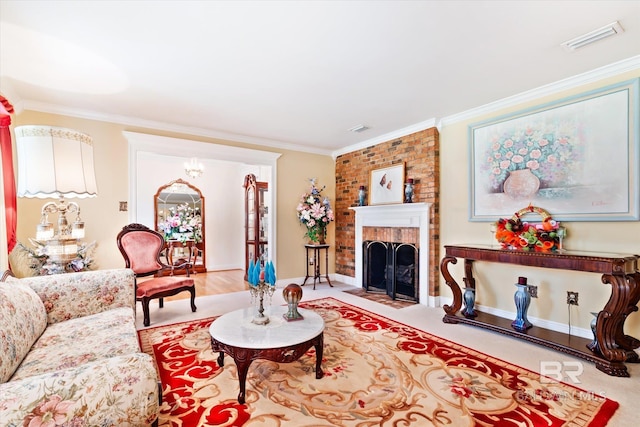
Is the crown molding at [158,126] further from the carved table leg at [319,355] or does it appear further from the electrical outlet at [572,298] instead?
the electrical outlet at [572,298]

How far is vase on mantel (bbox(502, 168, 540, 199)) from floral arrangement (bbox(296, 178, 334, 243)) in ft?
9.02

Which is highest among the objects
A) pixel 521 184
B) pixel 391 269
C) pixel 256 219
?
pixel 521 184

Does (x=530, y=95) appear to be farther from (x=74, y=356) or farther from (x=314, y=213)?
(x=74, y=356)

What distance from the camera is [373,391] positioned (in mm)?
2016

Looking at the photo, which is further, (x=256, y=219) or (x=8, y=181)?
(x=256, y=219)

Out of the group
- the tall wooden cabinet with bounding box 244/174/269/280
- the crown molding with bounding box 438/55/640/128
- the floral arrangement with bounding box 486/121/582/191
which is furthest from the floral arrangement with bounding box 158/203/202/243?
the floral arrangement with bounding box 486/121/582/191

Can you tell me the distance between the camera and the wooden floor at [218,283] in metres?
4.86

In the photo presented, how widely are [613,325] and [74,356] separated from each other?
3.62 meters

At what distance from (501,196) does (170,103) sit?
393cm

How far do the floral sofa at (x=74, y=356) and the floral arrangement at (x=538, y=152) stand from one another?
3.67 metres

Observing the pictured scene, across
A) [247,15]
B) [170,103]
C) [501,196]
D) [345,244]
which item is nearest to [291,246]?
[345,244]

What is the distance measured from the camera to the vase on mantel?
3184 mm

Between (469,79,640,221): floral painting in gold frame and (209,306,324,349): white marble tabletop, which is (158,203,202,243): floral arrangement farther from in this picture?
(469,79,640,221): floral painting in gold frame

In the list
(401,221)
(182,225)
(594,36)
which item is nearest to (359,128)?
(401,221)
